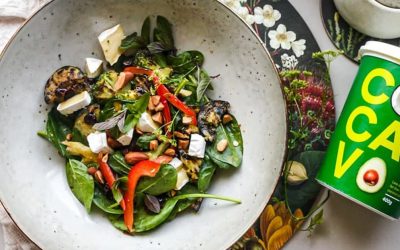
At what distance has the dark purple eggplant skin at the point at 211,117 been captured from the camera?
57.9 inches

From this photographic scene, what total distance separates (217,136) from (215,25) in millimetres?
265

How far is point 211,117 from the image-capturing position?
147 centimetres

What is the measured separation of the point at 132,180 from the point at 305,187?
0.44 m

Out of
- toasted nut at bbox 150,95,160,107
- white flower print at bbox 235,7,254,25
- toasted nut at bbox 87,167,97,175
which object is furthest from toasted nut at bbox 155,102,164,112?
white flower print at bbox 235,7,254,25

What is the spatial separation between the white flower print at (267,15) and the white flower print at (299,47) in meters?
0.08

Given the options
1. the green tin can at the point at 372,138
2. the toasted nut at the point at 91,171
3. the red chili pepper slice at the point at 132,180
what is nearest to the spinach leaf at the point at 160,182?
the red chili pepper slice at the point at 132,180

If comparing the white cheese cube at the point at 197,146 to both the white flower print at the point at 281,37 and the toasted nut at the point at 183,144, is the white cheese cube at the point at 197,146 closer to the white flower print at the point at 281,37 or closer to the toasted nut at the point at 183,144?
the toasted nut at the point at 183,144

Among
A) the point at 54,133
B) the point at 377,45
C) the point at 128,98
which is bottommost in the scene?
the point at 54,133

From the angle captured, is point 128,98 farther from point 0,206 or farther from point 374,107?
point 374,107

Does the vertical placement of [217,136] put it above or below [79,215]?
above

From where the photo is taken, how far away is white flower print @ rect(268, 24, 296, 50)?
5.19 ft

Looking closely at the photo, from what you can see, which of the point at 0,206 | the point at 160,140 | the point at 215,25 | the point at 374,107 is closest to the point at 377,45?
the point at 374,107

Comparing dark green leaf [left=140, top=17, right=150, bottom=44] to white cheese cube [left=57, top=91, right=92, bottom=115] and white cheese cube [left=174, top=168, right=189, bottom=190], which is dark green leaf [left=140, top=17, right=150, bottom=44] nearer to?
white cheese cube [left=57, top=91, right=92, bottom=115]

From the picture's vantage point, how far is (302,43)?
1.58 meters
